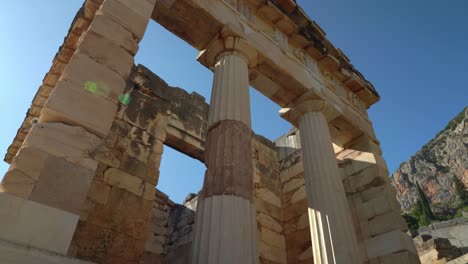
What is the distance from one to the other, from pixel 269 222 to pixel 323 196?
3.28 metres

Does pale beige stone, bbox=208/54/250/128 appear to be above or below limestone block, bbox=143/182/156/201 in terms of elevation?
above

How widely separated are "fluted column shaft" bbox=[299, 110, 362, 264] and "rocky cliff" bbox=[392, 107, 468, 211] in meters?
61.1

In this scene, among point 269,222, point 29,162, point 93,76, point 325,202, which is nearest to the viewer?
point 29,162

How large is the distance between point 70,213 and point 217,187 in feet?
6.35

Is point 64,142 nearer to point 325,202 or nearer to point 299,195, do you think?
point 325,202

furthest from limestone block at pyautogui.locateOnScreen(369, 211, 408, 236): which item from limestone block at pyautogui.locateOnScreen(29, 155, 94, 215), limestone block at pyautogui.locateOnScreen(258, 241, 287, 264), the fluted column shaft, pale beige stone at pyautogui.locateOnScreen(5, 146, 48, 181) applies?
pale beige stone at pyautogui.locateOnScreen(5, 146, 48, 181)

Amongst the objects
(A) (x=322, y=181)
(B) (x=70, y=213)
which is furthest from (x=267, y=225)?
(B) (x=70, y=213)

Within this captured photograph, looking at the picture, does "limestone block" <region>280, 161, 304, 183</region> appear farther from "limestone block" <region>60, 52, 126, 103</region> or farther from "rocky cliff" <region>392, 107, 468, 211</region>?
"rocky cliff" <region>392, 107, 468, 211</region>

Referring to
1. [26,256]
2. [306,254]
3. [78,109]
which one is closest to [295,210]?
[306,254]

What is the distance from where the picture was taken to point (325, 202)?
6.02 m

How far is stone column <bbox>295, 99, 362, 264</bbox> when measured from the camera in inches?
218

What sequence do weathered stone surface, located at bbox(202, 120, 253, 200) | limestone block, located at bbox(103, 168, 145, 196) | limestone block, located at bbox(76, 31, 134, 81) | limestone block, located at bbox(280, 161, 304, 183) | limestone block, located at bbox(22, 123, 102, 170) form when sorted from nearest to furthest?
1. limestone block, located at bbox(22, 123, 102, 170)
2. limestone block, located at bbox(76, 31, 134, 81)
3. weathered stone surface, located at bbox(202, 120, 253, 200)
4. limestone block, located at bbox(103, 168, 145, 196)
5. limestone block, located at bbox(280, 161, 304, 183)

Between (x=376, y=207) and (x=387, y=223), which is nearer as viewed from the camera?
(x=387, y=223)

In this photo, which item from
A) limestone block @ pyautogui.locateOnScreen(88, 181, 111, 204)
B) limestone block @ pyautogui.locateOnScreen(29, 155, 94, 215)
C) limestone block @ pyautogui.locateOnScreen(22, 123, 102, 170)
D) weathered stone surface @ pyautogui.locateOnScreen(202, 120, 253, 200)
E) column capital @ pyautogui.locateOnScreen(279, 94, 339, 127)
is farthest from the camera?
column capital @ pyautogui.locateOnScreen(279, 94, 339, 127)
